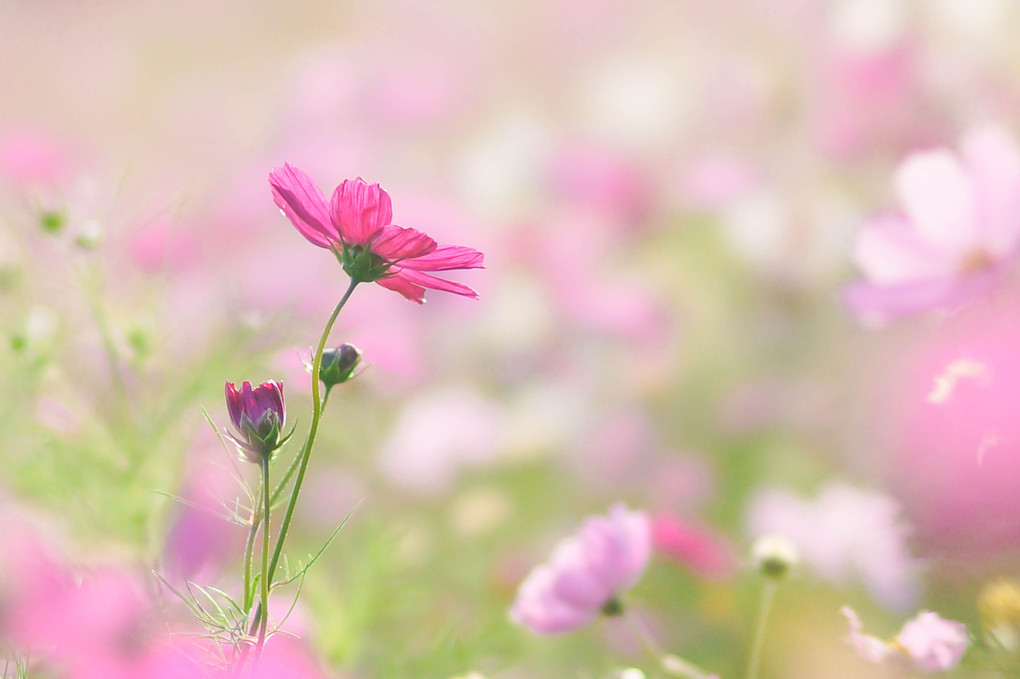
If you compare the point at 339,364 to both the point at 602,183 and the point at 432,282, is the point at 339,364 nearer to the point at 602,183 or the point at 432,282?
the point at 432,282

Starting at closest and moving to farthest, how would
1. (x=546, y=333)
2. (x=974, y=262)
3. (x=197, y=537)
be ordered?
(x=974, y=262) < (x=197, y=537) < (x=546, y=333)

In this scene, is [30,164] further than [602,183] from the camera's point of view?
No

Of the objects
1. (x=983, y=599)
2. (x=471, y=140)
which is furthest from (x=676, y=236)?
(x=983, y=599)

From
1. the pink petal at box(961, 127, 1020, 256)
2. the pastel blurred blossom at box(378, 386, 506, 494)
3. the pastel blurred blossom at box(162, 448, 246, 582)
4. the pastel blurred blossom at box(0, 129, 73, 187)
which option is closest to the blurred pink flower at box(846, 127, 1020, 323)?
the pink petal at box(961, 127, 1020, 256)

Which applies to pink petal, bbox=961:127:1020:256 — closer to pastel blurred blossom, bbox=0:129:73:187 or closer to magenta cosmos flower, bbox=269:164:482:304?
magenta cosmos flower, bbox=269:164:482:304

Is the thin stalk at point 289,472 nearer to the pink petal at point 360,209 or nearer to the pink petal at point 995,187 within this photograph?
the pink petal at point 360,209

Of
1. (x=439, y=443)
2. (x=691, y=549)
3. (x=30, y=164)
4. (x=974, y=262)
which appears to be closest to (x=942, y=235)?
(x=974, y=262)

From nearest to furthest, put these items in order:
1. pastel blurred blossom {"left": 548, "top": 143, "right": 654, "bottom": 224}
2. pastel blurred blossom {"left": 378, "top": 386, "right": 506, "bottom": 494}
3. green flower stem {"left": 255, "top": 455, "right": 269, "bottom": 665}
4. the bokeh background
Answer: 1. green flower stem {"left": 255, "top": 455, "right": 269, "bottom": 665}
2. the bokeh background
3. pastel blurred blossom {"left": 378, "top": 386, "right": 506, "bottom": 494}
4. pastel blurred blossom {"left": 548, "top": 143, "right": 654, "bottom": 224}
